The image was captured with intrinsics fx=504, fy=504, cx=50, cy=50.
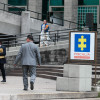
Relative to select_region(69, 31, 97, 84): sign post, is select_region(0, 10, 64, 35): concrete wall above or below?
above

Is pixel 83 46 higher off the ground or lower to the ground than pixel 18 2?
lower

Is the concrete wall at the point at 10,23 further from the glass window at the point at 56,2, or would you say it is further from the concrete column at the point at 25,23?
the glass window at the point at 56,2

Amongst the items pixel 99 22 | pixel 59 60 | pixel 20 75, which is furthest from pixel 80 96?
pixel 99 22

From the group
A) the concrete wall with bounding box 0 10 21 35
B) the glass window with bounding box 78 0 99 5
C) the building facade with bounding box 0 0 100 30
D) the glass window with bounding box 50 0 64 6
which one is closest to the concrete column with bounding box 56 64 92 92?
the concrete wall with bounding box 0 10 21 35

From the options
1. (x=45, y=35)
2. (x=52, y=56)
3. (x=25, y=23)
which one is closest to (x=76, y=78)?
(x=52, y=56)

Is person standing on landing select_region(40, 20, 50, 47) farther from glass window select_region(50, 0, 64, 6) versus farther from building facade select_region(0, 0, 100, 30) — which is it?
glass window select_region(50, 0, 64, 6)

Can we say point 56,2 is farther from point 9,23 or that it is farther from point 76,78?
point 76,78

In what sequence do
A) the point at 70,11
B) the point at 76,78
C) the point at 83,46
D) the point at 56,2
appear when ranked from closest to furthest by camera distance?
the point at 76,78
the point at 83,46
the point at 70,11
the point at 56,2

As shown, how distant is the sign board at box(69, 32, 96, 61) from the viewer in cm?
1662

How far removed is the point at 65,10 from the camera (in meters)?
38.1

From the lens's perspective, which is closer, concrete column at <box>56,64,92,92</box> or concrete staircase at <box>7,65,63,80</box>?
concrete column at <box>56,64,92,92</box>

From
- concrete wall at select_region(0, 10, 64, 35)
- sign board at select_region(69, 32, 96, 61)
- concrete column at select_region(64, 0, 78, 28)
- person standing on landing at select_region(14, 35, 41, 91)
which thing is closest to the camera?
person standing on landing at select_region(14, 35, 41, 91)

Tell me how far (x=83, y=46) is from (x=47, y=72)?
27.4 ft

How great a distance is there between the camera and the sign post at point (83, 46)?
16625mm
